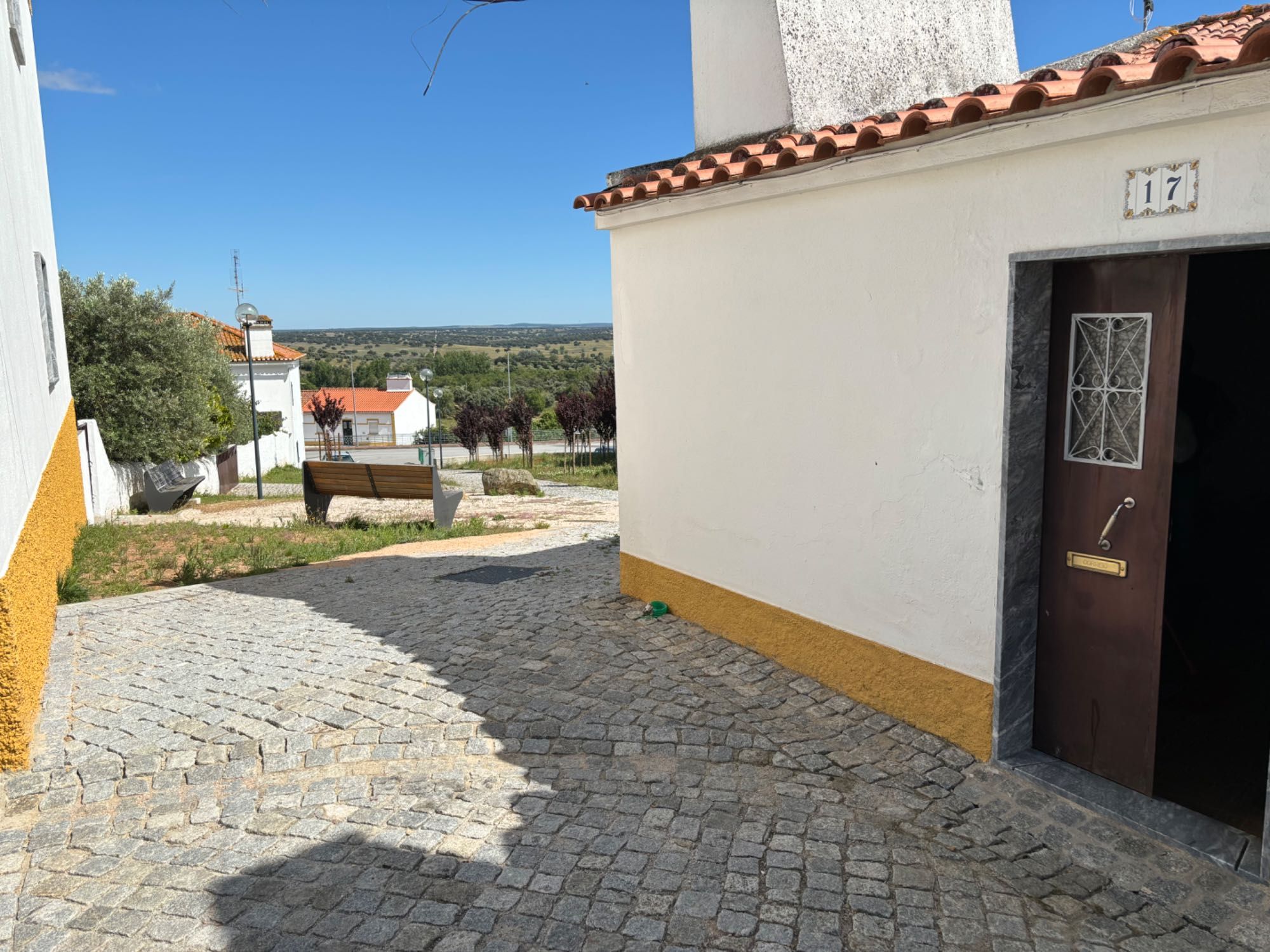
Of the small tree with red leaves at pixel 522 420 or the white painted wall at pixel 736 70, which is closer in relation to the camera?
the white painted wall at pixel 736 70

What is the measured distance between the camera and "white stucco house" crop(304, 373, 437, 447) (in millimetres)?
68125

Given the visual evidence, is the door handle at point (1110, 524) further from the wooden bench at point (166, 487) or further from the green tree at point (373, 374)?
the green tree at point (373, 374)

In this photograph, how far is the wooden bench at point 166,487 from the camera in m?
16.4

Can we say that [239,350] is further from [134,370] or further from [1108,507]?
[1108,507]

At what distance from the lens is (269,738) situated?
4672 mm

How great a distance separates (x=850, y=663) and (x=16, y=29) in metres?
8.95

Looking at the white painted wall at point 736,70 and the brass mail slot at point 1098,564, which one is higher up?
the white painted wall at point 736,70

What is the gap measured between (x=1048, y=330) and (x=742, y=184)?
6.65 ft

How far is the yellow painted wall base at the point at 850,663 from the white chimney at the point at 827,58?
11.2 feet

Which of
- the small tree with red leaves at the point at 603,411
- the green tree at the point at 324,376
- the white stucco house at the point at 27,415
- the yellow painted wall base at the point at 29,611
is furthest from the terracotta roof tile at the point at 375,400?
the yellow painted wall base at the point at 29,611

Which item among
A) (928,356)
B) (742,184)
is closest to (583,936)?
(928,356)

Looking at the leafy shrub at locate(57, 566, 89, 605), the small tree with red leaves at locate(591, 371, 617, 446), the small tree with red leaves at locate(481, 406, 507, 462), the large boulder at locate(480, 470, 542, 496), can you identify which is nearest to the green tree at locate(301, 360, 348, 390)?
the small tree with red leaves at locate(481, 406, 507, 462)

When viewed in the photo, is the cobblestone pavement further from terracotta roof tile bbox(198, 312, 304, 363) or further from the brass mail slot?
terracotta roof tile bbox(198, 312, 304, 363)

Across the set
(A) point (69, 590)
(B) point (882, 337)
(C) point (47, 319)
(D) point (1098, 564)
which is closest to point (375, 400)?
(C) point (47, 319)
